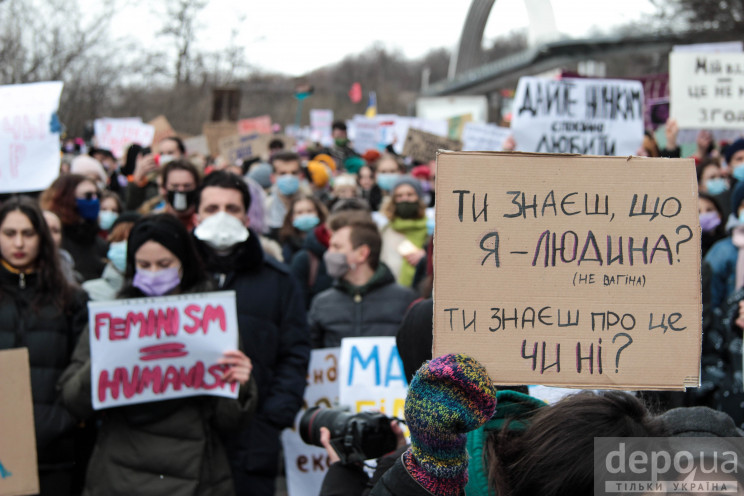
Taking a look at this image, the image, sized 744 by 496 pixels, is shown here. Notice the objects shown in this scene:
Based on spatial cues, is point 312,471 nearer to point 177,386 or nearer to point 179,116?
point 177,386

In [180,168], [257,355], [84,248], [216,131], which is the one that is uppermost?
[216,131]

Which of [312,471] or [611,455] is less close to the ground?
[611,455]

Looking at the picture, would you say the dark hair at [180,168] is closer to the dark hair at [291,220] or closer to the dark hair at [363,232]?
the dark hair at [363,232]

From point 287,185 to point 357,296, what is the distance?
10.4ft

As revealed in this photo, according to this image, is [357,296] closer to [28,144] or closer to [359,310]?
[359,310]

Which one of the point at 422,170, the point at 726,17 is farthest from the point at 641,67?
the point at 422,170

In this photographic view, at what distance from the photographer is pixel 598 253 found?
184 cm

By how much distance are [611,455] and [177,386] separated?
2.02 m

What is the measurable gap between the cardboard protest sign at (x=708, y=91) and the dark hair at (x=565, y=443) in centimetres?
492

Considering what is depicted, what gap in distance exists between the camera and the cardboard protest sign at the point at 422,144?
30.3 ft

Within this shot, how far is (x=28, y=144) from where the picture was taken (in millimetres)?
4500

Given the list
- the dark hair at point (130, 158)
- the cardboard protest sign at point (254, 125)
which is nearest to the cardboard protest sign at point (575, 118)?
the dark hair at point (130, 158)

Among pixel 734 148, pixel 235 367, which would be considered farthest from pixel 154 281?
pixel 734 148

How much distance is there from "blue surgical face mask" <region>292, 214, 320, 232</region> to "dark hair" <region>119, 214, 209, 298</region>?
2.94 meters
